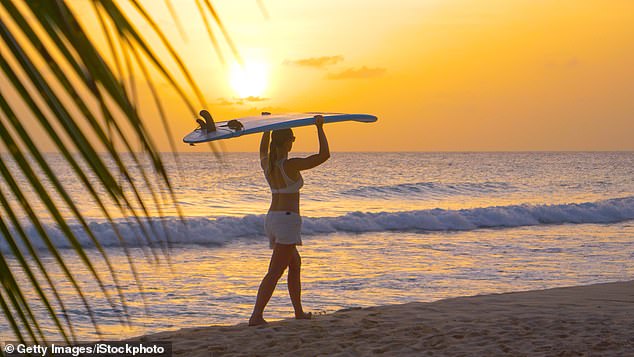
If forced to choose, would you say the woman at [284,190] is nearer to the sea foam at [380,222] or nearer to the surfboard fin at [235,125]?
the surfboard fin at [235,125]

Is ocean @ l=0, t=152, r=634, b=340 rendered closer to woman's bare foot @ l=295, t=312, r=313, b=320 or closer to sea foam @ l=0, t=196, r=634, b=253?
sea foam @ l=0, t=196, r=634, b=253

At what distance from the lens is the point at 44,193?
A: 497 millimetres

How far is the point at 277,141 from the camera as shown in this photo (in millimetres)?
7039

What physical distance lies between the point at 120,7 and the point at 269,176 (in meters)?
6.64

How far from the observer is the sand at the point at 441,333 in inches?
249

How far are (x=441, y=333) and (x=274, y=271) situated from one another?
5.43 feet

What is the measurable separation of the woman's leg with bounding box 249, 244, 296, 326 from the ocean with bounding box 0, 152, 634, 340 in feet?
3.37

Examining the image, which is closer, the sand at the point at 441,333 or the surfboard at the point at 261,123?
the sand at the point at 441,333

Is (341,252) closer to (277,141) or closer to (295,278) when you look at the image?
(295,278)

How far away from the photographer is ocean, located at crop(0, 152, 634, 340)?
9.31m

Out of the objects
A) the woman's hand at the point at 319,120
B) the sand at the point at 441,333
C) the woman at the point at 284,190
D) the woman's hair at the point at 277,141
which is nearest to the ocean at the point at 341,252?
the sand at the point at 441,333

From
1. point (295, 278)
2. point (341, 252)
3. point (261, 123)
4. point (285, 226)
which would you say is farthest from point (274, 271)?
point (341, 252)

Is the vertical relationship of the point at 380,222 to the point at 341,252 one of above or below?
above

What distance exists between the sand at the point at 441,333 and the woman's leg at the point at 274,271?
159 millimetres
